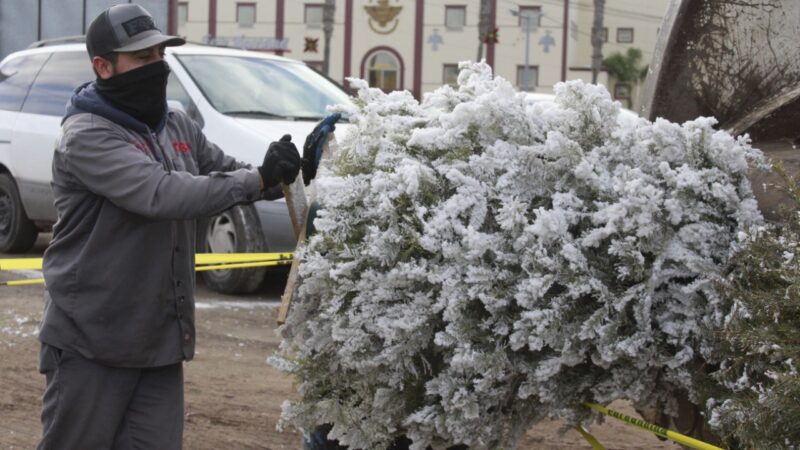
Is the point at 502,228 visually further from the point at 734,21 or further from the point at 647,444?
the point at 647,444

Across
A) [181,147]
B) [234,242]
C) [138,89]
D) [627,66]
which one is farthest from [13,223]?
[627,66]

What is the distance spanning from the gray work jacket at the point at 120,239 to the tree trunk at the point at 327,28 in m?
56.9

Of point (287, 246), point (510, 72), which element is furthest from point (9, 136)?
point (510, 72)

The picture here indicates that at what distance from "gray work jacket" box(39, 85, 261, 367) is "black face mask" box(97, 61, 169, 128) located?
0.14 feet

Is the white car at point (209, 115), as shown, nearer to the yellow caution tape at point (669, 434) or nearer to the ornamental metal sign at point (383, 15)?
the yellow caution tape at point (669, 434)

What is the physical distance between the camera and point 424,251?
3.32 m

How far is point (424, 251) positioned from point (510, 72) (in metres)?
57.3

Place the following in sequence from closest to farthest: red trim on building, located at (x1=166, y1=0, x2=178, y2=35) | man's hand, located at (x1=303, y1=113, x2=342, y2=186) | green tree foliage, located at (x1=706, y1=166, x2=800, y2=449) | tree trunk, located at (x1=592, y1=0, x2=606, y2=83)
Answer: green tree foliage, located at (x1=706, y1=166, x2=800, y2=449)
man's hand, located at (x1=303, y1=113, x2=342, y2=186)
red trim on building, located at (x1=166, y1=0, x2=178, y2=35)
tree trunk, located at (x1=592, y1=0, x2=606, y2=83)

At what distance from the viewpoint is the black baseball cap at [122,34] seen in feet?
11.6

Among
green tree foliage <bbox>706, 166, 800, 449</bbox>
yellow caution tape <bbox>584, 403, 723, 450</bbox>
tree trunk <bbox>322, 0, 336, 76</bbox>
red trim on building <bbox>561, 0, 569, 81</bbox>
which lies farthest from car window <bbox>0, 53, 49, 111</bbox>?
red trim on building <bbox>561, 0, 569, 81</bbox>

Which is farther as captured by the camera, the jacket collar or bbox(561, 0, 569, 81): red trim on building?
bbox(561, 0, 569, 81): red trim on building

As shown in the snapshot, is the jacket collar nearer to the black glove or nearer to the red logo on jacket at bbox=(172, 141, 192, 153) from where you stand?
the red logo on jacket at bbox=(172, 141, 192, 153)

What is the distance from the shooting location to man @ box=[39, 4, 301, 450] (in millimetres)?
3457

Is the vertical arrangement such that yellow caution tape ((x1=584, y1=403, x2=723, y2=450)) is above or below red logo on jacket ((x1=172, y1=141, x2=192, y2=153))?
below
